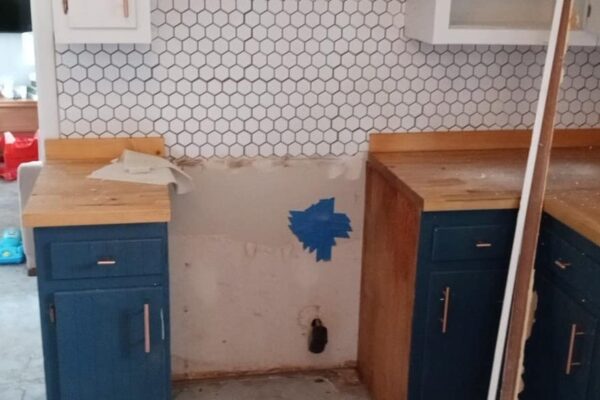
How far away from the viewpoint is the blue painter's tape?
2779mm

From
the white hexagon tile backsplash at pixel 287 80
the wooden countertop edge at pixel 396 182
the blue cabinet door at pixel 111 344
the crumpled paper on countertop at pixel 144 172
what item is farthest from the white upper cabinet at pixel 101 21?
the wooden countertop edge at pixel 396 182

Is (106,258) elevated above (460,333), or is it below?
above

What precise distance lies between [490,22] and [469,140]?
16.4 inches

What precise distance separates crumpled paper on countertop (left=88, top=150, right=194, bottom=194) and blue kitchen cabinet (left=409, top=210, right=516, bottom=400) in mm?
783

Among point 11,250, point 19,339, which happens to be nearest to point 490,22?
point 19,339

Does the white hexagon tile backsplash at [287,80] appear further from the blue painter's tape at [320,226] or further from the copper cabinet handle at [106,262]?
the copper cabinet handle at [106,262]

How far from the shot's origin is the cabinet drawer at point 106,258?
2.07m

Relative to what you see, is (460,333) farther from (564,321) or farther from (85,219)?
(85,219)

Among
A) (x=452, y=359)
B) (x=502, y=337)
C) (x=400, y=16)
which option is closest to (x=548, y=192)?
(x=502, y=337)

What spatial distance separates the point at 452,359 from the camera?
239cm

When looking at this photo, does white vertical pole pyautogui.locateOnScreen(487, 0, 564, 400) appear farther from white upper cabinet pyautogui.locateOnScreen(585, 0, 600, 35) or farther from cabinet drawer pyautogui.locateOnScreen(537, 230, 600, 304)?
white upper cabinet pyautogui.locateOnScreen(585, 0, 600, 35)

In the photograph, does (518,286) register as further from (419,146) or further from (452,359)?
(419,146)

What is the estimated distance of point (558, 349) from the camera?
2.19 metres

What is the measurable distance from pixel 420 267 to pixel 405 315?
20 centimetres
